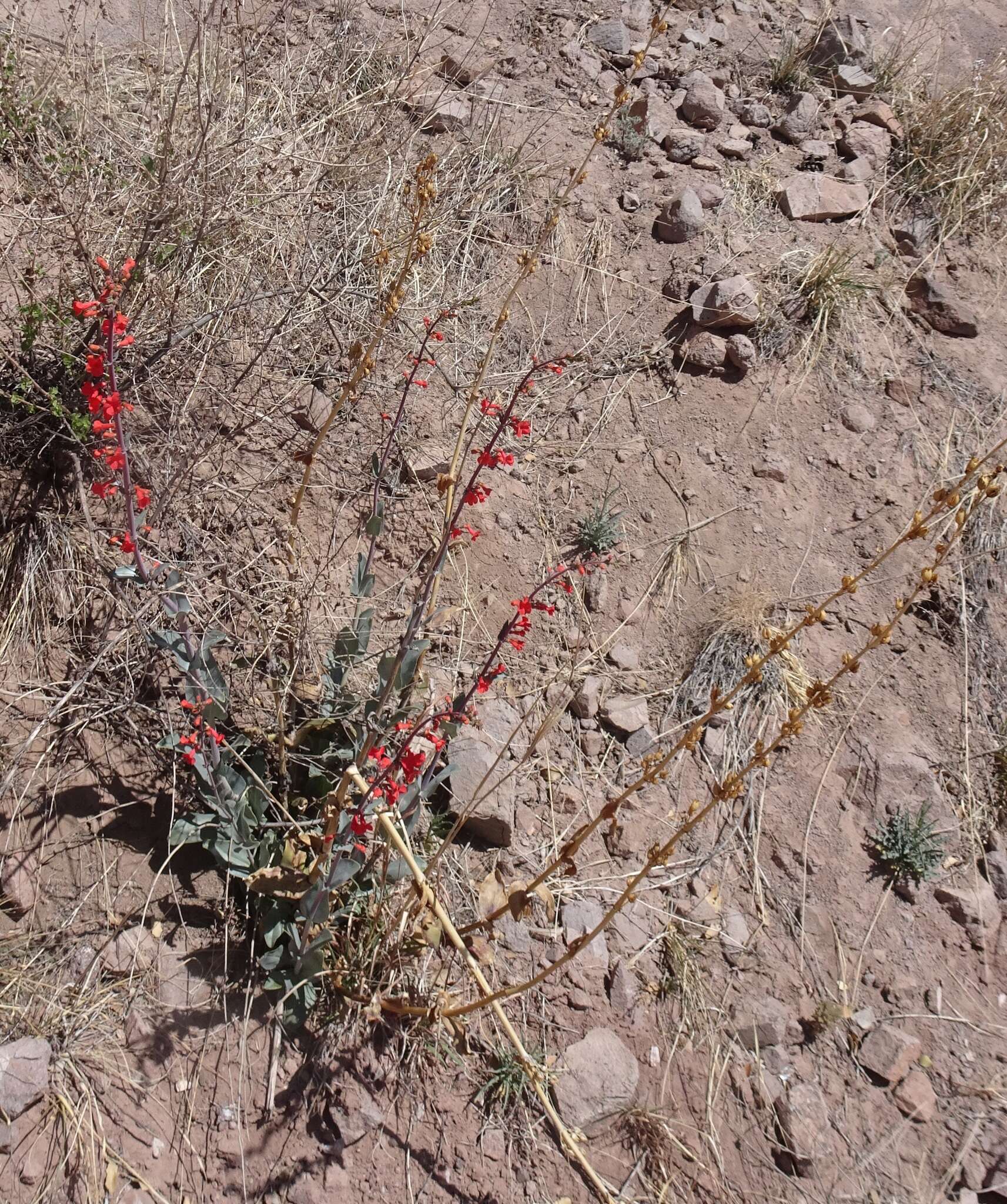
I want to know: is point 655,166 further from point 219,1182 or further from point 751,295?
point 219,1182

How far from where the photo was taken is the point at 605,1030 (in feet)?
8.21

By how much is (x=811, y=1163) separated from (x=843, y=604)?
1.85 meters

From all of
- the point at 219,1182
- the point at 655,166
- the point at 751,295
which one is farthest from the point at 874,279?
the point at 219,1182

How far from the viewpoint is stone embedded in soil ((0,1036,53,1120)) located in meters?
1.99

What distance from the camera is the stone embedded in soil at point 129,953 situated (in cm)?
225

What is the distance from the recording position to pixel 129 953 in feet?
7.41

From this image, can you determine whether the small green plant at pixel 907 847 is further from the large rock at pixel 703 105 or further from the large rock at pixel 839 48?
the large rock at pixel 839 48

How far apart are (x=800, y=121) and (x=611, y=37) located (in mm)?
1052

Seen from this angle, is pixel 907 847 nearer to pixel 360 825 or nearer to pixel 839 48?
pixel 360 825

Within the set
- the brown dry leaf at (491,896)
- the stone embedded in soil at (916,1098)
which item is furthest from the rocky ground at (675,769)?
the brown dry leaf at (491,896)

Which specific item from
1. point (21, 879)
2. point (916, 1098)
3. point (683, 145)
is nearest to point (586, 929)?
point (916, 1098)

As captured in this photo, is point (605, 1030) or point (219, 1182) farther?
point (605, 1030)

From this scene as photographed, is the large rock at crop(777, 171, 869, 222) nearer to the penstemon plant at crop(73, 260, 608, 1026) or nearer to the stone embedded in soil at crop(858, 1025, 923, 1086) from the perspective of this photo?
the penstemon plant at crop(73, 260, 608, 1026)

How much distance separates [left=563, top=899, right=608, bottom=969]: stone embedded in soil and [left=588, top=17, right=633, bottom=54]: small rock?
4157mm
